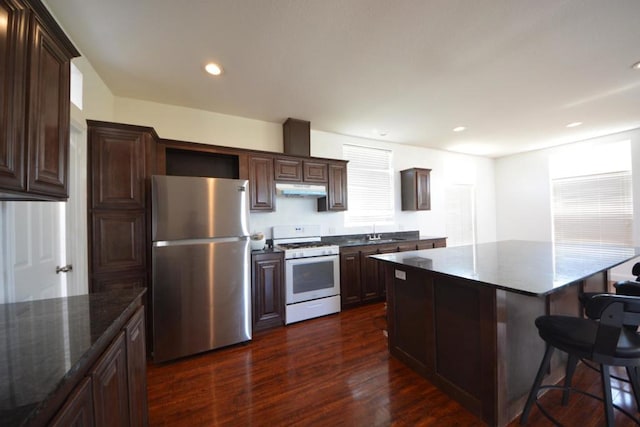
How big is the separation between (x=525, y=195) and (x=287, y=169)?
A: 5732mm

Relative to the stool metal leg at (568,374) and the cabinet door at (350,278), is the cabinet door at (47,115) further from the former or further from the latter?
the stool metal leg at (568,374)

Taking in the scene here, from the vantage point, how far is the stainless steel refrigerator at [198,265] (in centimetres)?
233

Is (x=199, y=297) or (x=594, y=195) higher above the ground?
(x=594, y=195)

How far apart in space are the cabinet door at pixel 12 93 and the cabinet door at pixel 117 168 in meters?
1.33

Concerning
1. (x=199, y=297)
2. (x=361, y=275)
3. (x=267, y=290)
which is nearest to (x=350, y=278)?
(x=361, y=275)

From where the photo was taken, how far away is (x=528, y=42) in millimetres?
2018

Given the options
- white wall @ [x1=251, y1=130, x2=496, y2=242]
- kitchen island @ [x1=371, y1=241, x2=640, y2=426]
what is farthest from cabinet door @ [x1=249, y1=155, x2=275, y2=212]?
kitchen island @ [x1=371, y1=241, x2=640, y2=426]

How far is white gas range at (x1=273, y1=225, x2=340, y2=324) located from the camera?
10.1ft

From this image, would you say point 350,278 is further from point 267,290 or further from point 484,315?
point 484,315

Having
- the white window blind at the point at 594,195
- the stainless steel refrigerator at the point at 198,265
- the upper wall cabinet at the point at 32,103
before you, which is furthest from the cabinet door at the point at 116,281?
the white window blind at the point at 594,195

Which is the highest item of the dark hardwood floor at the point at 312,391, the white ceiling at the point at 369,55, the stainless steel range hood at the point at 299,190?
the white ceiling at the point at 369,55

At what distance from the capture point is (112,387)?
1018mm

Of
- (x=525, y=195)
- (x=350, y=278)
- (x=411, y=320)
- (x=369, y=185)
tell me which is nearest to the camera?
(x=411, y=320)

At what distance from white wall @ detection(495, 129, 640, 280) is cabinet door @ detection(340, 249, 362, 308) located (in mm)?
4729
